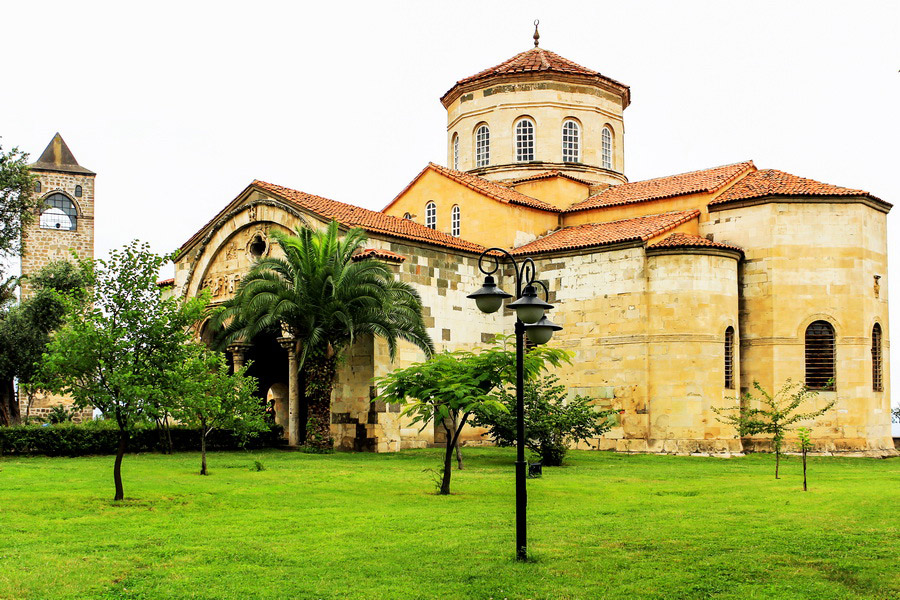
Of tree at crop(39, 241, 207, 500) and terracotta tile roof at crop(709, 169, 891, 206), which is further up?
terracotta tile roof at crop(709, 169, 891, 206)

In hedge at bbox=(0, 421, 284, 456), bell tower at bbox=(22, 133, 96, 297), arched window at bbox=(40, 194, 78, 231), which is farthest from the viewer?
arched window at bbox=(40, 194, 78, 231)

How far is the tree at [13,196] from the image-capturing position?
3141cm

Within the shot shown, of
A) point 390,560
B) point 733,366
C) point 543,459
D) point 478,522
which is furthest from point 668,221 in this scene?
point 390,560

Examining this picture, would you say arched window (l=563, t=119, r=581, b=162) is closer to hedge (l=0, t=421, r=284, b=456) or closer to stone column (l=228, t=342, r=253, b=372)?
stone column (l=228, t=342, r=253, b=372)

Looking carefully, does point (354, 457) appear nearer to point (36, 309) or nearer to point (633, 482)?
point (633, 482)

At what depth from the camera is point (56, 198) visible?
182 ft

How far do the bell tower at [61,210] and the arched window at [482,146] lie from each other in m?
28.1

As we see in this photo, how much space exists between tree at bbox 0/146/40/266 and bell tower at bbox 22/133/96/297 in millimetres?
22482

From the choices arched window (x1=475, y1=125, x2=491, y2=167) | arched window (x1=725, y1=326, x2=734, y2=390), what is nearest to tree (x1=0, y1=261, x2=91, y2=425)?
arched window (x1=475, y1=125, x2=491, y2=167)

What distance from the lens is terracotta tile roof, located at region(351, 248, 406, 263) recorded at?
89.1ft

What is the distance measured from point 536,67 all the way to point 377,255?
1241cm

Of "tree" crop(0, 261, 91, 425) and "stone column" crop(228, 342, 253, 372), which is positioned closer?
"stone column" crop(228, 342, 253, 372)

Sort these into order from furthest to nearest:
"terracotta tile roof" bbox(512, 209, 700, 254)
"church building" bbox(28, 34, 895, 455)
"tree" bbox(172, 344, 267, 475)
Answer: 1. "terracotta tile roof" bbox(512, 209, 700, 254)
2. "church building" bbox(28, 34, 895, 455)
3. "tree" bbox(172, 344, 267, 475)

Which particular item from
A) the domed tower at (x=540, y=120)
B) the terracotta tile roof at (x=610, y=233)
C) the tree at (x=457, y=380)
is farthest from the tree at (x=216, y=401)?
the domed tower at (x=540, y=120)
